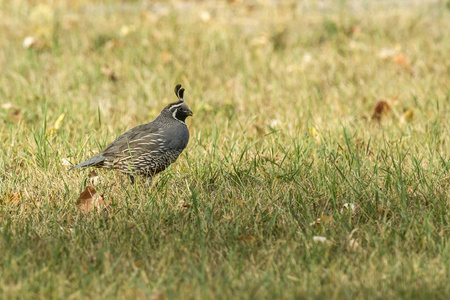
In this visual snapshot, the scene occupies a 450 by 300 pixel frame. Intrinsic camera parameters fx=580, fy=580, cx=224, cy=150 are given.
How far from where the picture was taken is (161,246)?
10.4ft

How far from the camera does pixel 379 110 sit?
5.63 meters

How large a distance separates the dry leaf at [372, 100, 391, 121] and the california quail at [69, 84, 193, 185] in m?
2.18

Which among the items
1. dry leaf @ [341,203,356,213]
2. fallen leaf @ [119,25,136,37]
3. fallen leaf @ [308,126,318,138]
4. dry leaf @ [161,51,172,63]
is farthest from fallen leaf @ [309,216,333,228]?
fallen leaf @ [119,25,136,37]

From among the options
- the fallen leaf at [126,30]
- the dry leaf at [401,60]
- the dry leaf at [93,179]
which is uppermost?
the fallen leaf at [126,30]

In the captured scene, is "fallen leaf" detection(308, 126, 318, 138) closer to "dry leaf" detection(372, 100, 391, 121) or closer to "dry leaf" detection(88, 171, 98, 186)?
"dry leaf" detection(372, 100, 391, 121)

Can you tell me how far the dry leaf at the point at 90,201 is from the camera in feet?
12.2

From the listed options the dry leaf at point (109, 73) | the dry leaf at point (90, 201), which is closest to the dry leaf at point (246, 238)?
the dry leaf at point (90, 201)

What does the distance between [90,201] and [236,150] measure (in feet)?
4.37

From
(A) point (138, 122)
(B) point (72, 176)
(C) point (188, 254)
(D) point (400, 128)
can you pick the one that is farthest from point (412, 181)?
(A) point (138, 122)

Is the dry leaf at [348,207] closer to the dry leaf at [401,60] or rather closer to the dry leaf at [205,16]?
the dry leaf at [401,60]

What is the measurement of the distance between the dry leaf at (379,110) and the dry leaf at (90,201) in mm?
2947

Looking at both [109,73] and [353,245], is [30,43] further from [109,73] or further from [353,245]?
[353,245]

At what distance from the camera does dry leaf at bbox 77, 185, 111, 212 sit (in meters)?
3.71

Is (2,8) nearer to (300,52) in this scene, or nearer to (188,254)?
(300,52)
